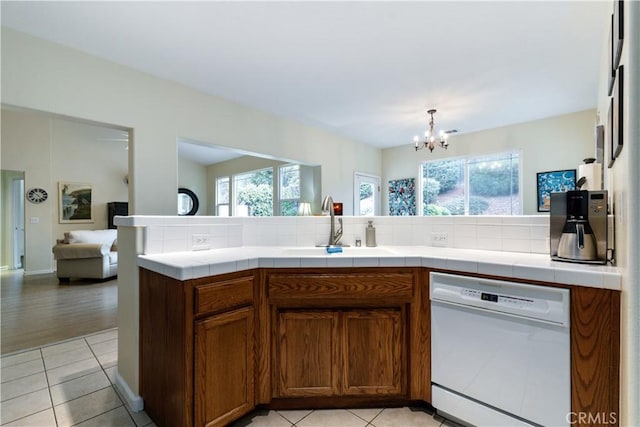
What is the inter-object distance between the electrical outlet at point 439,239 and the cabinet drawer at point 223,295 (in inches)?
50.6

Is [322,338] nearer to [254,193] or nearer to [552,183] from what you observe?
[552,183]

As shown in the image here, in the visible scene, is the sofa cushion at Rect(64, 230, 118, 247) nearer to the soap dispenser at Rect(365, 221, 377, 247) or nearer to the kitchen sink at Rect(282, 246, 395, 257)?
the kitchen sink at Rect(282, 246, 395, 257)

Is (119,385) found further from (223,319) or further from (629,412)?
(629,412)

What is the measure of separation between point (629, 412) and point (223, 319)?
4.85 feet

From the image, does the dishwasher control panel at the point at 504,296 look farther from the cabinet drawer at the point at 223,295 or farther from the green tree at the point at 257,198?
the green tree at the point at 257,198

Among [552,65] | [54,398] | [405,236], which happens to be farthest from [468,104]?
[54,398]

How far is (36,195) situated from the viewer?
5828 millimetres

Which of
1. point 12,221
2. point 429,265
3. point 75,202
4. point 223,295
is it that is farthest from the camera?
point 75,202

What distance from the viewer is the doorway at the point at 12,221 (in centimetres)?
604

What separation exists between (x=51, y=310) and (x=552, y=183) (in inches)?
275

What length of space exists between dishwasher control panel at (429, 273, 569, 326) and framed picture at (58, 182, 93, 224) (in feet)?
25.8

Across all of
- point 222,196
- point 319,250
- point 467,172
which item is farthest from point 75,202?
point 467,172

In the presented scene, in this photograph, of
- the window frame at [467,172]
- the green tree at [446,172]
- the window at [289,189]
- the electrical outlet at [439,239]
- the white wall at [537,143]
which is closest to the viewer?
the electrical outlet at [439,239]

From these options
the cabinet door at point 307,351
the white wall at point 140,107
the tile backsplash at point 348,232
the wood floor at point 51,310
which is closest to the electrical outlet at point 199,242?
the tile backsplash at point 348,232
